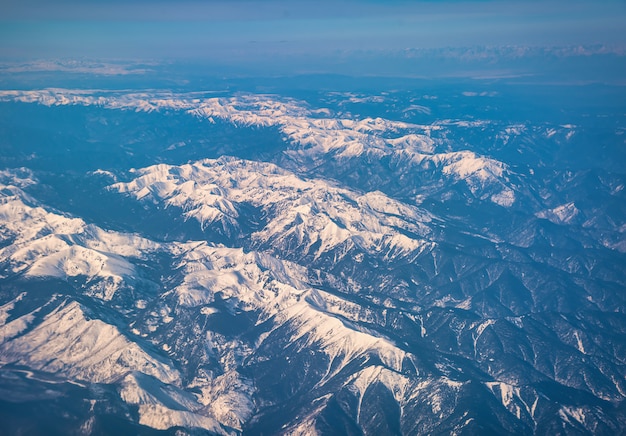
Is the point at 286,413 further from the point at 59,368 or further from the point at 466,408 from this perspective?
the point at 59,368

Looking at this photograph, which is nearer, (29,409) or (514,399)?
(29,409)

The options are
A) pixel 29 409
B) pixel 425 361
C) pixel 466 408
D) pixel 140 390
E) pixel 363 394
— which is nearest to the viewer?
pixel 29 409

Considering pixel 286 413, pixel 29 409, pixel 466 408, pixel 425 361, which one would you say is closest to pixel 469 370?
pixel 425 361

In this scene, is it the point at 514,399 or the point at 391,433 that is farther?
the point at 514,399

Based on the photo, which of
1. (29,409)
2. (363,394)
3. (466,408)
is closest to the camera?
(29,409)

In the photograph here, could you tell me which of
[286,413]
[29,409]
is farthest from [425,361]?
[29,409]

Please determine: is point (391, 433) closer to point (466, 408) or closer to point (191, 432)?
point (466, 408)

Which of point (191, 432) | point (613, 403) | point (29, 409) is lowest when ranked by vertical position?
point (613, 403)

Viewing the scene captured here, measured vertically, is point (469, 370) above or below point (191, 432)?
below

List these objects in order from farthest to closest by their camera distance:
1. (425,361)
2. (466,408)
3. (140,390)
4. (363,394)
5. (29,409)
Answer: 1. (425,361)
2. (363,394)
3. (466,408)
4. (140,390)
5. (29,409)
